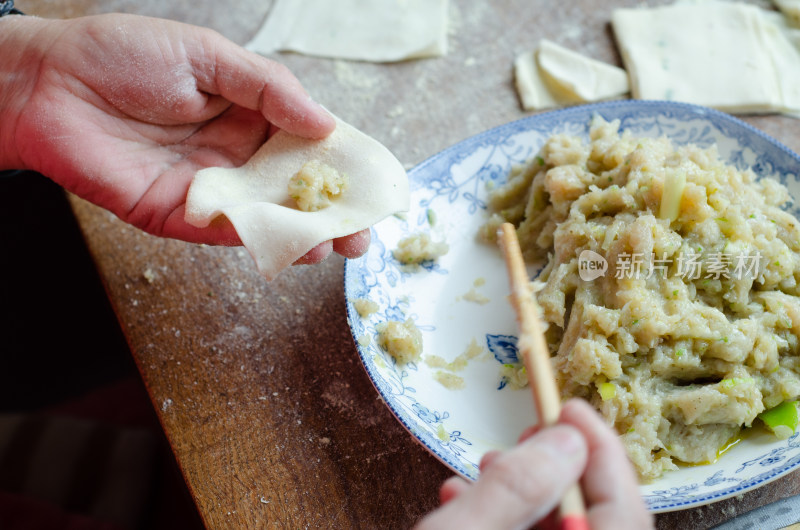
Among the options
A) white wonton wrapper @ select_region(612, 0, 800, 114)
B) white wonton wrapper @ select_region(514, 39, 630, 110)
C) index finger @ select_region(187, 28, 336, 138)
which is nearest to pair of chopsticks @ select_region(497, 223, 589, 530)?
index finger @ select_region(187, 28, 336, 138)

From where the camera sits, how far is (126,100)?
1.95 meters

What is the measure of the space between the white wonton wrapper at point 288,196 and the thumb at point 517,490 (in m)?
0.85

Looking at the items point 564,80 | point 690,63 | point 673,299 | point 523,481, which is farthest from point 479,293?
point 690,63

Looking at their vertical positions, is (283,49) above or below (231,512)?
above

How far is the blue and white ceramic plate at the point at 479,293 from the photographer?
151 centimetres

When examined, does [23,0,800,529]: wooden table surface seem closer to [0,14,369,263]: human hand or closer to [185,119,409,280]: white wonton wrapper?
[0,14,369,263]: human hand

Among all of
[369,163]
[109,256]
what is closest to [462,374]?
[369,163]

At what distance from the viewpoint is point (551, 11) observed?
311cm

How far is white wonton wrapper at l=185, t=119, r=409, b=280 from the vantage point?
1.65 meters

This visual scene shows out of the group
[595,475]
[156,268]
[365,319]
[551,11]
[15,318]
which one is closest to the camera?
[595,475]

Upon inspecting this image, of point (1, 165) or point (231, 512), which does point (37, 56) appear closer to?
point (1, 165)

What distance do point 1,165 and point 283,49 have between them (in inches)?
52.7

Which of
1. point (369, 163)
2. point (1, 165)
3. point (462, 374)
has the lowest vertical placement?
point (462, 374)

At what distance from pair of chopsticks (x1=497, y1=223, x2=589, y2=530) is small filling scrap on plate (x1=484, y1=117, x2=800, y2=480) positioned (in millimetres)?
271
